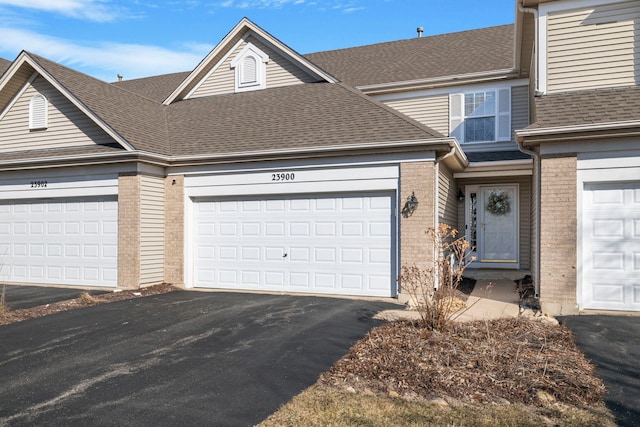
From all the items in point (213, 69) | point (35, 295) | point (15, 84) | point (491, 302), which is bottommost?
point (35, 295)

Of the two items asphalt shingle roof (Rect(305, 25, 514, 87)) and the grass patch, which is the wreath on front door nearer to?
asphalt shingle roof (Rect(305, 25, 514, 87))

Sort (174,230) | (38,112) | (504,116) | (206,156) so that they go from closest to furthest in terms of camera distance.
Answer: (206,156) < (174,230) < (38,112) < (504,116)

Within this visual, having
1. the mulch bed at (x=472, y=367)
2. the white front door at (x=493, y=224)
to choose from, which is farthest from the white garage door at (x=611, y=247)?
the white front door at (x=493, y=224)

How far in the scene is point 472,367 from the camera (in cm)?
579

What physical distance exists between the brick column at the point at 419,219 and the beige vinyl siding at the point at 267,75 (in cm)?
545

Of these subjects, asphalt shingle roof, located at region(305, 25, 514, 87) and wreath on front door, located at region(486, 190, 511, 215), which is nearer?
wreath on front door, located at region(486, 190, 511, 215)

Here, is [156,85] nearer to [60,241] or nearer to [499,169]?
[60,241]

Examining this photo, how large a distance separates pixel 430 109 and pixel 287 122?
17.4ft

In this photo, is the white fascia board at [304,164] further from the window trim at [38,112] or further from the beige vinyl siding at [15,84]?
the beige vinyl siding at [15,84]

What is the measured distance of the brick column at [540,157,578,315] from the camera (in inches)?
359

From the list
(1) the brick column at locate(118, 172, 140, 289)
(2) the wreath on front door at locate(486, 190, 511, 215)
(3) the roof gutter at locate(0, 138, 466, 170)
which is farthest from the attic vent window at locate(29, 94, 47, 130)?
(2) the wreath on front door at locate(486, 190, 511, 215)

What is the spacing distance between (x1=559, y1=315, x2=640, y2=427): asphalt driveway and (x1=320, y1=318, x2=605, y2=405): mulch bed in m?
0.17

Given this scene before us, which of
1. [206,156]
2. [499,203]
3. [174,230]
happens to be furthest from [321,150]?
[499,203]

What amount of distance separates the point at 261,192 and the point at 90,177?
4.51 meters
